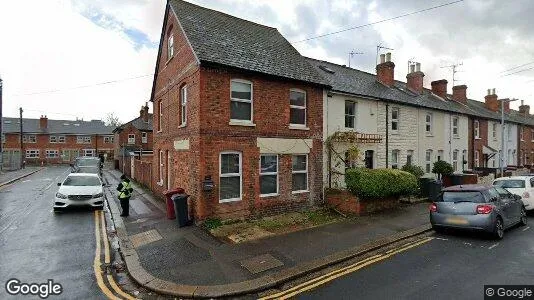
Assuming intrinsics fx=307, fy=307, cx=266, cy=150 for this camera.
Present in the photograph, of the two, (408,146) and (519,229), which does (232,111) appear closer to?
(519,229)

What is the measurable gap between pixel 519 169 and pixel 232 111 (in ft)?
95.2

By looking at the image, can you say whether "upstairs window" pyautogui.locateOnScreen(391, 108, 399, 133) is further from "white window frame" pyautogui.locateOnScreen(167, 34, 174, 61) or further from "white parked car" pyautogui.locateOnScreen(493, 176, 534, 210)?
"white window frame" pyautogui.locateOnScreen(167, 34, 174, 61)

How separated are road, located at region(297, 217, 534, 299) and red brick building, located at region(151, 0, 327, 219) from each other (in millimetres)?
5440

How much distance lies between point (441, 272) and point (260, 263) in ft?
13.3

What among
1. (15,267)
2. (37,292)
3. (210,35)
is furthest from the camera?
(210,35)

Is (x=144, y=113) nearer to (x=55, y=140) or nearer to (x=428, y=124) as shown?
(x=55, y=140)

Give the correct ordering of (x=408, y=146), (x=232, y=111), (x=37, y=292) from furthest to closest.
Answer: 1. (x=408, y=146)
2. (x=232, y=111)
3. (x=37, y=292)

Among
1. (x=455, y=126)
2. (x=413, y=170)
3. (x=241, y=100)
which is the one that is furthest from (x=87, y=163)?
(x=455, y=126)

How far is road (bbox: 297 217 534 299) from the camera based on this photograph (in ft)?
19.0

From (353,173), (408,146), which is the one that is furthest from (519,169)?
(353,173)

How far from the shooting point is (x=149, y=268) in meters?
6.98

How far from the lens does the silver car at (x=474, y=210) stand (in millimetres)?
8992

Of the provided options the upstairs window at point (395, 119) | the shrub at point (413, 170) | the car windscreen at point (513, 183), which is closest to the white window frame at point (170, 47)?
the upstairs window at point (395, 119)

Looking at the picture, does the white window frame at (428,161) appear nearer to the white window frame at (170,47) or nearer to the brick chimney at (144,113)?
the white window frame at (170,47)
